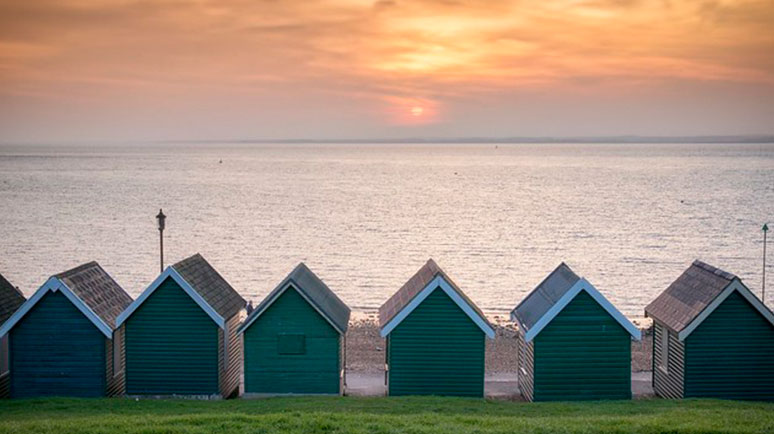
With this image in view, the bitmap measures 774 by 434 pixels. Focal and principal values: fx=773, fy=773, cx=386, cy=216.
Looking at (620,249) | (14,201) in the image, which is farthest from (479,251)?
(14,201)

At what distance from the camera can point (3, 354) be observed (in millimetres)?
24156

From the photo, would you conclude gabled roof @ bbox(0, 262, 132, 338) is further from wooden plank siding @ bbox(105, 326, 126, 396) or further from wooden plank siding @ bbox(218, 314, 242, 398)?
wooden plank siding @ bbox(218, 314, 242, 398)

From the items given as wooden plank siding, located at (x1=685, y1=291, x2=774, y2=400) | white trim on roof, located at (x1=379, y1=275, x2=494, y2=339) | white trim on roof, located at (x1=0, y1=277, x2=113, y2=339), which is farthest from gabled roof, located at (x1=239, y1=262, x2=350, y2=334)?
wooden plank siding, located at (x1=685, y1=291, x2=774, y2=400)

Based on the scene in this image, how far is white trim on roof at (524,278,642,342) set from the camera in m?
22.5

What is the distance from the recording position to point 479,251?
7488 centimetres

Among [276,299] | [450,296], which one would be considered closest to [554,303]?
[450,296]

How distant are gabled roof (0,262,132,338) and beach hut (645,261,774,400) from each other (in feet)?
56.3

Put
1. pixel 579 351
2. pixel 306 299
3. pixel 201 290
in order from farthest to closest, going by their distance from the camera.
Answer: pixel 201 290 → pixel 306 299 → pixel 579 351

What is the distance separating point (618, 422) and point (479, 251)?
2266 inches

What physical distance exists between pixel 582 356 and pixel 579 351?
0.18 meters

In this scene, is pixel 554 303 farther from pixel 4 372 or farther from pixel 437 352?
pixel 4 372

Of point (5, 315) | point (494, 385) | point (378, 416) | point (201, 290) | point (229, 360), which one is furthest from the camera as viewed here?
point (494, 385)

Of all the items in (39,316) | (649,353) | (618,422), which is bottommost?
(649,353)

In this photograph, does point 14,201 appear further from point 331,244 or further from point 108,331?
point 108,331
